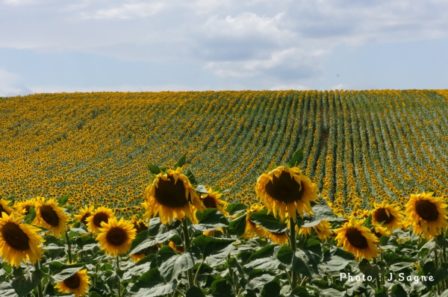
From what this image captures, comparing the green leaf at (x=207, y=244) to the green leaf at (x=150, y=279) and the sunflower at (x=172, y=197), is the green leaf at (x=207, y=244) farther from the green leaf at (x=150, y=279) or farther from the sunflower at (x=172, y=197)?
the green leaf at (x=150, y=279)

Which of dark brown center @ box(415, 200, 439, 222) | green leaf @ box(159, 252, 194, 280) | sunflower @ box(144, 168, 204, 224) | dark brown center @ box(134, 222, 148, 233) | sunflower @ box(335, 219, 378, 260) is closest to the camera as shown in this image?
green leaf @ box(159, 252, 194, 280)

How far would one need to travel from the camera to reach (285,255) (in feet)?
11.9

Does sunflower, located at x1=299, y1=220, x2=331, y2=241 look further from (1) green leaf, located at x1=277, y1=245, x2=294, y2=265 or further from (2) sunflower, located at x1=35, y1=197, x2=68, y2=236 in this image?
(2) sunflower, located at x1=35, y1=197, x2=68, y2=236

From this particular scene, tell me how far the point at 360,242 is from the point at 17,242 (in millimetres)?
2543

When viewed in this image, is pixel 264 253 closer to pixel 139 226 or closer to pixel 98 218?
pixel 139 226

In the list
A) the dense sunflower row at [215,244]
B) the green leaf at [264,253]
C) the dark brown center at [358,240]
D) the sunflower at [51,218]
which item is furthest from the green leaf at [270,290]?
the sunflower at [51,218]

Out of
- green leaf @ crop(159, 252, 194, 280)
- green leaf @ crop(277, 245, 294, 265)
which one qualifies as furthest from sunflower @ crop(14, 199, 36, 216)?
green leaf @ crop(277, 245, 294, 265)

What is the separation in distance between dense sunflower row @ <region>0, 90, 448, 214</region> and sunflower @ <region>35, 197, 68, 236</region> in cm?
1271

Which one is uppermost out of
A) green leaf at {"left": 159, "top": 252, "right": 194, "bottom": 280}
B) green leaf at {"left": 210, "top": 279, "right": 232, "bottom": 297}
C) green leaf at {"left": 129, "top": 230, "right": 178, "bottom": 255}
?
green leaf at {"left": 129, "top": 230, "right": 178, "bottom": 255}

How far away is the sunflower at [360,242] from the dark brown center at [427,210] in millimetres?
461

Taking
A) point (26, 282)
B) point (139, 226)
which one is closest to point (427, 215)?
point (139, 226)

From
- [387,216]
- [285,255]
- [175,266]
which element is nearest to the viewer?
[175,266]

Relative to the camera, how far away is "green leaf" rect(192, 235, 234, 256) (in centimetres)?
374

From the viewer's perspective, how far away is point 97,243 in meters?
5.51
